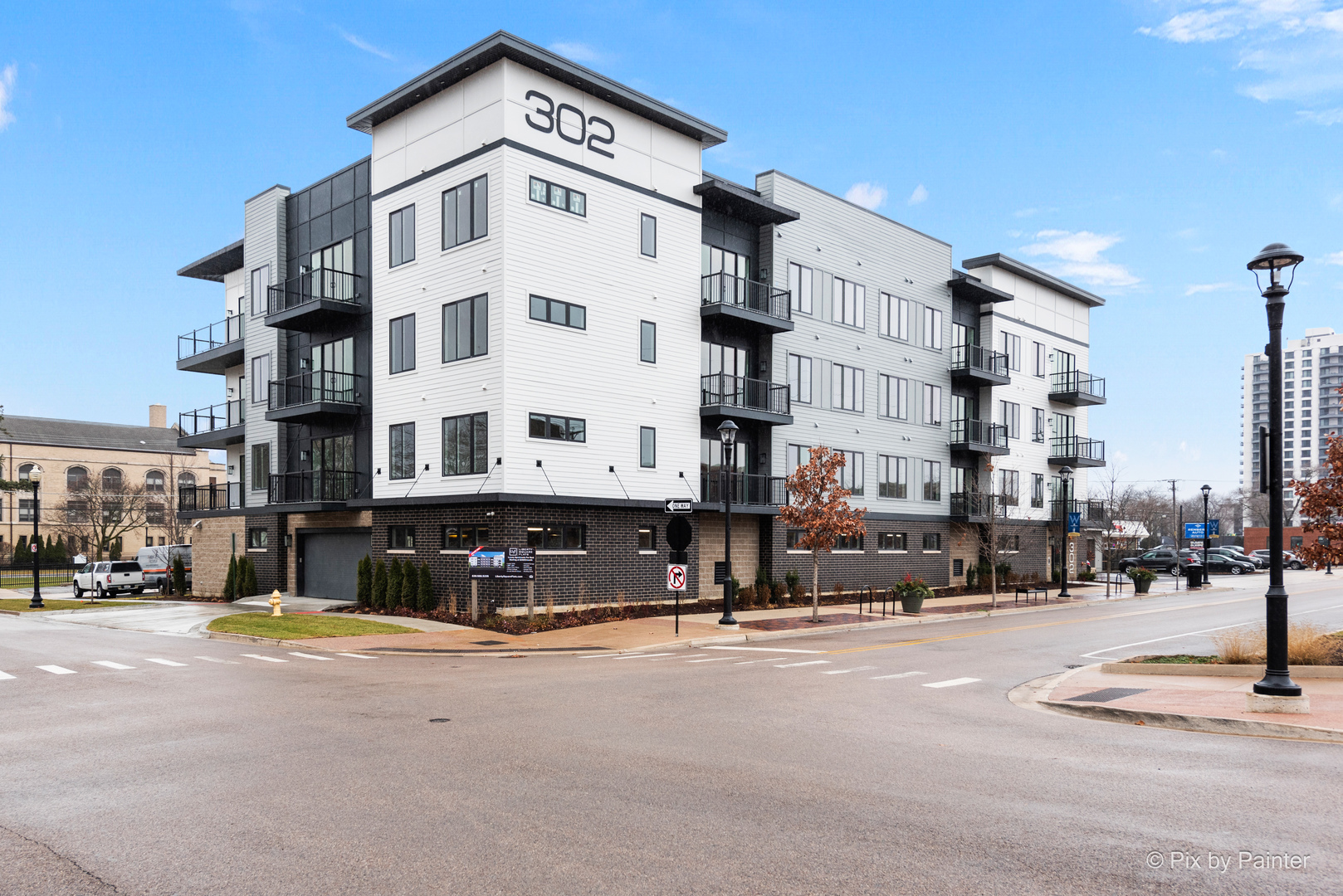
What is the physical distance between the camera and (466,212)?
27.7 meters

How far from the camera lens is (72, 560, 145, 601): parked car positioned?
4500 cm

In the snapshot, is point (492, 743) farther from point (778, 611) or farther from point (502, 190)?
point (778, 611)

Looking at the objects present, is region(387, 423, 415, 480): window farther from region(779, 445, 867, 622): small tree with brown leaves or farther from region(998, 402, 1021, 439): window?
region(998, 402, 1021, 439): window

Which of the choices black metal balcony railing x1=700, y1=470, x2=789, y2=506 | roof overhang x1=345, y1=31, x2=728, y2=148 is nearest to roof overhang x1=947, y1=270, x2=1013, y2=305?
black metal balcony railing x1=700, y1=470, x2=789, y2=506

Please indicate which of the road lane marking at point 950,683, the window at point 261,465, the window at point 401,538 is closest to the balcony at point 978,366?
the window at point 401,538

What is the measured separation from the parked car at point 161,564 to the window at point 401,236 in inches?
876

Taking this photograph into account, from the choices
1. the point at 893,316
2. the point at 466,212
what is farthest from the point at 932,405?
the point at 466,212

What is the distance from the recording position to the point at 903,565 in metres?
41.9

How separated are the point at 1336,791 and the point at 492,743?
7.72 meters

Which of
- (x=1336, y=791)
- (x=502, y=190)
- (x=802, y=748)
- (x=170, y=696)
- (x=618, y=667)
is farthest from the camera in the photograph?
(x=502, y=190)

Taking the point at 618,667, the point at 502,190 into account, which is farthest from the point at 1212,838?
the point at 502,190

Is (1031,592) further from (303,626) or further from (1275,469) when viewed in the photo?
(1275,469)

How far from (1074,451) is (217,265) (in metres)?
45.0

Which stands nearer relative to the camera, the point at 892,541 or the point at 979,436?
the point at 892,541
